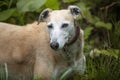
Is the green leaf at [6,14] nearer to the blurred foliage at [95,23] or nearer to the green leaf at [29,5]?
the blurred foliage at [95,23]

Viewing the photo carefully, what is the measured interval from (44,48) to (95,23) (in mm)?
2700

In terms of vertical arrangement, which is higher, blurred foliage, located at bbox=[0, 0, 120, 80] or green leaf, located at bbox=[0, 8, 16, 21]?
green leaf, located at bbox=[0, 8, 16, 21]

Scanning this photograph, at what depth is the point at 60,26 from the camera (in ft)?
17.6

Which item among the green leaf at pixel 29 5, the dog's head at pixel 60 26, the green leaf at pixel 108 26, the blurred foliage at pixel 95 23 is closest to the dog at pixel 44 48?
the dog's head at pixel 60 26

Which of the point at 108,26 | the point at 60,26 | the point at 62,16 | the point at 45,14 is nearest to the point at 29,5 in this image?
the point at 45,14

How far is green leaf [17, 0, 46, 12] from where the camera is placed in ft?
21.3

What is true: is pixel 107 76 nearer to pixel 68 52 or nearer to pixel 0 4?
pixel 68 52

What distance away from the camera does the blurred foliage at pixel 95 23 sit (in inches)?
245

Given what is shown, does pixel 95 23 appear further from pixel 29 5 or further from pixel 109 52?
pixel 29 5

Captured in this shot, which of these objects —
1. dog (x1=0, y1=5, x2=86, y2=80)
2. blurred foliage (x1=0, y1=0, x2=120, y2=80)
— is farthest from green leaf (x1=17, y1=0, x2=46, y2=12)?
dog (x1=0, y1=5, x2=86, y2=80)

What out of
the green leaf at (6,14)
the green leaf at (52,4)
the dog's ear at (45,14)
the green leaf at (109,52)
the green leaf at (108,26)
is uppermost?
the dog's ear at (45,14)

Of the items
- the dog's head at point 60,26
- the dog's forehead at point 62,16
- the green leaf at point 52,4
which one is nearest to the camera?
the dog's head at point 60,26

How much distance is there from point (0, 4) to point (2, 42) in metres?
1.33

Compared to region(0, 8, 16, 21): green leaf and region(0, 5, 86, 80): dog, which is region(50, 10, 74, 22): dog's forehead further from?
region(0, 8, 16, 21): green leaf
